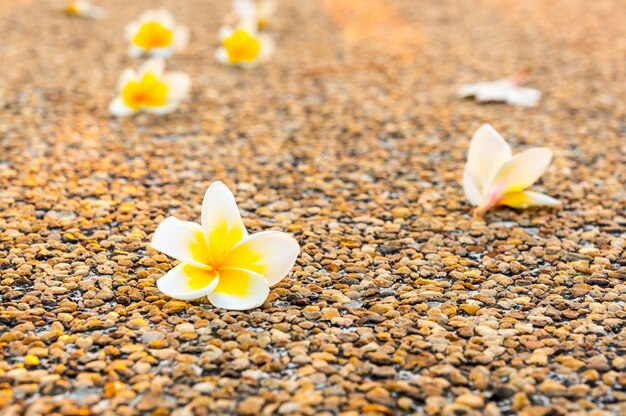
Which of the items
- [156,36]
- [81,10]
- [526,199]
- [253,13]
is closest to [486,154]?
[526,199]

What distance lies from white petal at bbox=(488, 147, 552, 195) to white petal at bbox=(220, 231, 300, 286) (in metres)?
0.59

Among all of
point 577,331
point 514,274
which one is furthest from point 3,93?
point 577,331

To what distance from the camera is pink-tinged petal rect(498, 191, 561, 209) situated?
177 cm

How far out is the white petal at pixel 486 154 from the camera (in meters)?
1.69

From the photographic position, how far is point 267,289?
1.34 meters

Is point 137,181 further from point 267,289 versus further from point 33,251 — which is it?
point 267,289

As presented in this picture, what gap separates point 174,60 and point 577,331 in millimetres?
2186

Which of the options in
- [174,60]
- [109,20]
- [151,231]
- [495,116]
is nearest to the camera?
[151,231]

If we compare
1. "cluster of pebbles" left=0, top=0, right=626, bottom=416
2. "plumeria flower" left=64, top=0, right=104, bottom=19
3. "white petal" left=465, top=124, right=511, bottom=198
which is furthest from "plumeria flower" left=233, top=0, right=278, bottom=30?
"white petal" left=465, top=124, right=511, bottom=198

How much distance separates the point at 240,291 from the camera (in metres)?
1.34

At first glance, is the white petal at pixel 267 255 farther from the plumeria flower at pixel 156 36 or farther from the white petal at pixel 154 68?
the plumeria flower at pixel 156 36

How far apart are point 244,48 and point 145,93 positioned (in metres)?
0.63

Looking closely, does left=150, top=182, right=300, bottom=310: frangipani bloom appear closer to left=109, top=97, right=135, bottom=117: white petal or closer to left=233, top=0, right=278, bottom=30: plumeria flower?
left=109, top=97, right=135, bottom=117: white petal

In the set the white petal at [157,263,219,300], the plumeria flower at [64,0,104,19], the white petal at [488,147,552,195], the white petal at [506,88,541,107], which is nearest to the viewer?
the white petal at [157,263,219,300]
